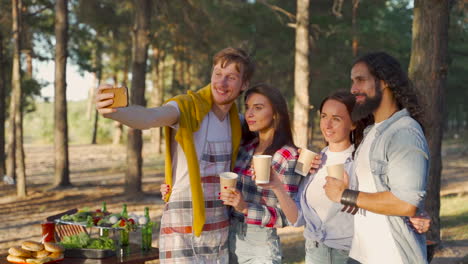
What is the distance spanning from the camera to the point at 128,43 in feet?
83.6

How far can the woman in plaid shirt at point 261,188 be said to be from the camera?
3.39 metres

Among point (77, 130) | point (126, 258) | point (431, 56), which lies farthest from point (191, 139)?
point (77, 130)

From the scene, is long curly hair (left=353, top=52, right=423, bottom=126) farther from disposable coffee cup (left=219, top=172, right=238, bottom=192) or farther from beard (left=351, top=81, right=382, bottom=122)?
disposable coffee cup (left=219, top=172, right=238, bottom=192)

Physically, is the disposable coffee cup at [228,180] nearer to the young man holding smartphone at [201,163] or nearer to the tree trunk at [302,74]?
the young man holding smartphone at [201,163]

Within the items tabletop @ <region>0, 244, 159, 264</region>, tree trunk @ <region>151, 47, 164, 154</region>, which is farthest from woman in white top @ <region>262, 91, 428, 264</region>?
tree trunk @ <region>151, 47, 164, 154</region>

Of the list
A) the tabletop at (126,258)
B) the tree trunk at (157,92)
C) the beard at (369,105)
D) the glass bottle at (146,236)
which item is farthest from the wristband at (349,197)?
the tree trunk at (157,92)

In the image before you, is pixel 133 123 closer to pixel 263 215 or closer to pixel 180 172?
pixel 180 172

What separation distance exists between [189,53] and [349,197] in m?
18.3

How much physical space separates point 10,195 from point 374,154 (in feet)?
43.9

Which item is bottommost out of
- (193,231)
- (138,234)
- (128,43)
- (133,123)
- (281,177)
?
(138,234)

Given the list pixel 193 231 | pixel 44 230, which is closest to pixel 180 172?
pixel 193 231

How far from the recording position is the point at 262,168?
9.98ft

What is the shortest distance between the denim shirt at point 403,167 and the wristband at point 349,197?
0.14 m

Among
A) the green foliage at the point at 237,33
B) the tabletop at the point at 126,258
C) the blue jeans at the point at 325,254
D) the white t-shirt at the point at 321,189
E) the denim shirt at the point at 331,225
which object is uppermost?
the green foliage at the point at 237,33
